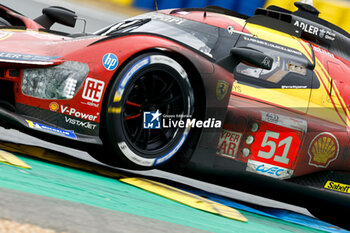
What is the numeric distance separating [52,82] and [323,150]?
2.18m

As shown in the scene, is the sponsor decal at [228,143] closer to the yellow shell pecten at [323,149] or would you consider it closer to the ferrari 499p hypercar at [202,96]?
the ferrari 499p hypercar at [202,96]

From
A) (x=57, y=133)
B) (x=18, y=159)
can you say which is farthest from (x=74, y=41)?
(x=18, y=159)

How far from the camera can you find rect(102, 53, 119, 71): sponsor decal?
Answer: 3.42m

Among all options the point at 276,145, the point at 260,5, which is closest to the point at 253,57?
the point at 276,145

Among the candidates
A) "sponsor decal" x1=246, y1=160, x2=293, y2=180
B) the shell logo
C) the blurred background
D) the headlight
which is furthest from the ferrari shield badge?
the blurred background

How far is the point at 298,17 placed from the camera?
185 inches

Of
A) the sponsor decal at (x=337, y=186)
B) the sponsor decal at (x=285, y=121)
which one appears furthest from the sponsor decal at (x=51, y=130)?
the sponsor decal at (x=337, y=186)

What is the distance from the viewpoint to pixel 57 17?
554 cm

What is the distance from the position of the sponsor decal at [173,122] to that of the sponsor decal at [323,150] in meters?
0.86

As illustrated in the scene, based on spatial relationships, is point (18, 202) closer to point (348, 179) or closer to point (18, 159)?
point (18, 159)

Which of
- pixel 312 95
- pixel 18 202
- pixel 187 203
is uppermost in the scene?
pixel 312 95

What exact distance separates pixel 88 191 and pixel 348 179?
8.18 feet

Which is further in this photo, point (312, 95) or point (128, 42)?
point (312, 95)

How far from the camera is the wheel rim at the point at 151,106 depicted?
3525mm
